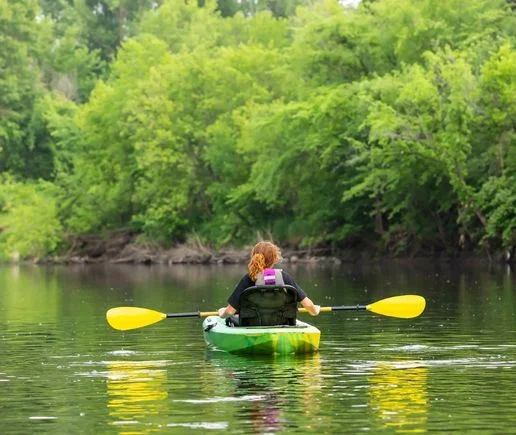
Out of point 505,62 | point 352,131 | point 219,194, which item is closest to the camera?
point 505,62

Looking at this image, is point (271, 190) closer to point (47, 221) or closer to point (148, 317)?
point (47, 221)

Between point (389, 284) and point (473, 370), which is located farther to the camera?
point (389, 284)

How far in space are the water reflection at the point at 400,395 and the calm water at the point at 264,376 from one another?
2cm

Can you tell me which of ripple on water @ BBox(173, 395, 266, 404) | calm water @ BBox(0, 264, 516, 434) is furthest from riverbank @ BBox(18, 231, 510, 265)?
ripple on water @ BBox(173, 395, 266, 404)

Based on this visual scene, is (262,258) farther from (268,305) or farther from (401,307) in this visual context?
(401,307)

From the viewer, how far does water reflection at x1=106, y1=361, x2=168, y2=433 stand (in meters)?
15.5

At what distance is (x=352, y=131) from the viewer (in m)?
61.4

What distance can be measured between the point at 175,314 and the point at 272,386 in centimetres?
508

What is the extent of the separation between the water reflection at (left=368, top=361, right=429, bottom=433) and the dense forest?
35.8 meters

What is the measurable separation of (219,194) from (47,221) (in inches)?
421

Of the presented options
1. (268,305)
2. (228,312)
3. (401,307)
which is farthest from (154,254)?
(268,305)

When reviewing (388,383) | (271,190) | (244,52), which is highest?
(244,52)

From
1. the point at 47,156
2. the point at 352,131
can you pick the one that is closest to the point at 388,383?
the point at 352,131

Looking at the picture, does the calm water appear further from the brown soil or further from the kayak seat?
the brown soil
